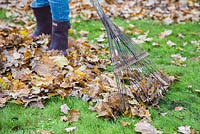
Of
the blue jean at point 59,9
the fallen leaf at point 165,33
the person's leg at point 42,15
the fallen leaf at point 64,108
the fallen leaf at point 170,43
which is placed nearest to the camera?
the fallen leaf at point 64,108

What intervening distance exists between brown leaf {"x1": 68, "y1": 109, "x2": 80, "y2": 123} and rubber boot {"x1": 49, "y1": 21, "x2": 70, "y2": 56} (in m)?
0.90

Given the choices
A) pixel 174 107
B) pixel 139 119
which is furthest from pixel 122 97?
pixel 174 107

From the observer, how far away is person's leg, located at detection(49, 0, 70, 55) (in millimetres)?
3299

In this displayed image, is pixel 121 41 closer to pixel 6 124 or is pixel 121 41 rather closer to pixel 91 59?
pixel 91 59

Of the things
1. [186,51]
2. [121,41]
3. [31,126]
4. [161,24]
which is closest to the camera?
[31,126]

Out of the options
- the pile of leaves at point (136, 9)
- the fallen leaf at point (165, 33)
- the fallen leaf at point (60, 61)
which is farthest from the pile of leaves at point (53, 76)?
the pile of leaves at point (136, 9)

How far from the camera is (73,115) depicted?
2.69 meters

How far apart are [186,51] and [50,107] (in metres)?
1.91

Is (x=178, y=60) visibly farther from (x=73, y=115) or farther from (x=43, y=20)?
(x=73, y=115)

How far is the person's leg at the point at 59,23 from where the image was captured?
330 centimetres

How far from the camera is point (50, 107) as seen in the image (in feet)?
9.11

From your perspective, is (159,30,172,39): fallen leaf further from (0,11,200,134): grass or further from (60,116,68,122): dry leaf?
(60,116,68,122): dry leaf

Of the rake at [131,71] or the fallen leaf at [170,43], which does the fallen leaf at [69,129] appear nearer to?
the rake at [131,71]

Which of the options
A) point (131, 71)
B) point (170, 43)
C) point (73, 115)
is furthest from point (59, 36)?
point (170, 43)
